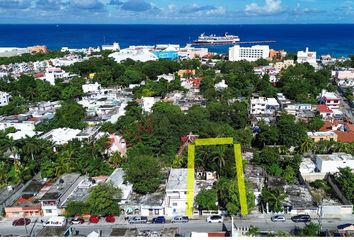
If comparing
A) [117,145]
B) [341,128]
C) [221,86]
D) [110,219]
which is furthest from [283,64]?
[110,219]

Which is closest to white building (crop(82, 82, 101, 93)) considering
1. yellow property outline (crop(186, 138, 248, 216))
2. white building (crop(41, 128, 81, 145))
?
white building (crop(41, 128, 81, 145))

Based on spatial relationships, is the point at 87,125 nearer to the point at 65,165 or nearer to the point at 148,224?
the point at 65,165

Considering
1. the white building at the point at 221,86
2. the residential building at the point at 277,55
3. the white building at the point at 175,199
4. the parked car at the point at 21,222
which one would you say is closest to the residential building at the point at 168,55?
the residential building at the point at 277,55

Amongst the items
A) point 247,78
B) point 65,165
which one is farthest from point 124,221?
point 247,78

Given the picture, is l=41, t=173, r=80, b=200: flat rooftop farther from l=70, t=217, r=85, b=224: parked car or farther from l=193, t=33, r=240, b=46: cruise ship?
l=193, t=33, r=240, b=46: cruise ship

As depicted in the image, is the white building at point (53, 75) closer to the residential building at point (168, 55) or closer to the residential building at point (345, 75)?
the residential building at point (168, 55)

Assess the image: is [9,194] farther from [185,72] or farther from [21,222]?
[185,72]
